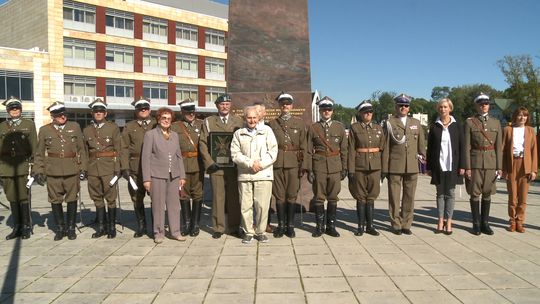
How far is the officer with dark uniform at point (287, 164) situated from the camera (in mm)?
6164

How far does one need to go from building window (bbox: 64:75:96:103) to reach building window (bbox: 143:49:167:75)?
5.17 meters

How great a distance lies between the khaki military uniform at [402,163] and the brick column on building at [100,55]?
1370 inches

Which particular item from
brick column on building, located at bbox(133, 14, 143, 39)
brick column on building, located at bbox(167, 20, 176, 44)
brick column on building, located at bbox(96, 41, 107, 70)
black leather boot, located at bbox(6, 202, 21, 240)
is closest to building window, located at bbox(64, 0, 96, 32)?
brick column on building, located at bbox(96, 41, 107, 70)

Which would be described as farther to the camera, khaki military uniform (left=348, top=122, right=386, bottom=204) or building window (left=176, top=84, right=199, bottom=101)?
building window (left=176, top=84, right=199, bottom=101)

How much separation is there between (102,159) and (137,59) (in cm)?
3480

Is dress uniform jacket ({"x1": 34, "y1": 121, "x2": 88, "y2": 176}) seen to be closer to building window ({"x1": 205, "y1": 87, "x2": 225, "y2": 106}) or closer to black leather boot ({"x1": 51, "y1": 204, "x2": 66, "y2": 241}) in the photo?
black leather boot ({"x1": 51, "y1": 204, "x2": 66, "y2": 241})

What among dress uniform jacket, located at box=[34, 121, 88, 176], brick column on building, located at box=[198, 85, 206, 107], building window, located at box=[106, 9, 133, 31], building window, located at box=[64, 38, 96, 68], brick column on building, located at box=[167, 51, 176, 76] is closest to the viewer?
dress uniform jacket, located at box=[34, 121, 88, 176]

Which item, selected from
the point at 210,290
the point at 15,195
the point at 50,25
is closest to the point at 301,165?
the point at 210,290

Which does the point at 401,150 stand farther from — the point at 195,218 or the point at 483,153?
the point at 195,218

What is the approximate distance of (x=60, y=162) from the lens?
6105 mm

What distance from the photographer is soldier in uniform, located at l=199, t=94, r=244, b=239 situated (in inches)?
245

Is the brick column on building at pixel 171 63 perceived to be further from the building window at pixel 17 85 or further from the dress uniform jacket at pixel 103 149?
the dress uniform jacket at pixel 103 149

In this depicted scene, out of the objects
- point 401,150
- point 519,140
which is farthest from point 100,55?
point 519,140

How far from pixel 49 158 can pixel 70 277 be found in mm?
2292
